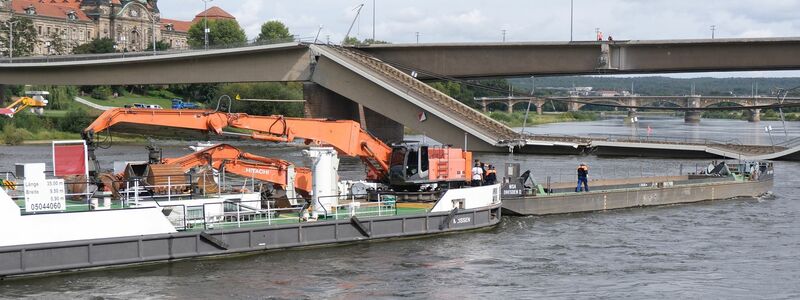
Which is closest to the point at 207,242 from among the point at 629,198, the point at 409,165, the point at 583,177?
the point at 409,165

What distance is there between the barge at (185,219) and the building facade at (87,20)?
467 ft

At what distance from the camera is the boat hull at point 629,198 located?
135ft

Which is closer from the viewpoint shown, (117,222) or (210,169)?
(117,222)

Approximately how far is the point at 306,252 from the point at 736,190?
88.6ft

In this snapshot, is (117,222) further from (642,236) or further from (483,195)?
(642,236)

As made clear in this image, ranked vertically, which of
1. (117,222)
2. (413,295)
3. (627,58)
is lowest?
(413,295)

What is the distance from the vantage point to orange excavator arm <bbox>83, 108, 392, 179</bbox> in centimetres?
3291

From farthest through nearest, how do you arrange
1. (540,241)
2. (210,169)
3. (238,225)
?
(540,241), (210,169), (238,225)

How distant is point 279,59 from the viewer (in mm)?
83062

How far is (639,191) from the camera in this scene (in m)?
46.3

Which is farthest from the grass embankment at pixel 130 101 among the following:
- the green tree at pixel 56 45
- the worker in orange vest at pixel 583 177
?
the worker in orange vest at pixel 583 177

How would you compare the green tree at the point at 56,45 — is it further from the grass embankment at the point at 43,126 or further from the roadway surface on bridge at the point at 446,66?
the roadway surface on bridge at the point at 446,66

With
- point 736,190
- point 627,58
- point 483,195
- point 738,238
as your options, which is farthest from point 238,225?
point 627,58

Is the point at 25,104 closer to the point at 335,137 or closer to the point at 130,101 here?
the point at 130,101
